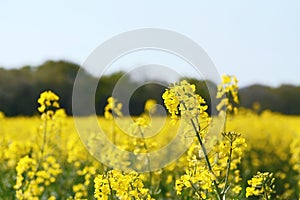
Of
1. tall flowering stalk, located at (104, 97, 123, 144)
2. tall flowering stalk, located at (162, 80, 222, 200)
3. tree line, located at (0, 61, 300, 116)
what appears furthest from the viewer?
tree line, located at (0, 61, 300, 116)

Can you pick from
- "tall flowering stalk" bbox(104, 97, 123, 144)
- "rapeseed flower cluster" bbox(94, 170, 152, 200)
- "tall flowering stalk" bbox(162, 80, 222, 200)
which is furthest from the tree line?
"tall flowering stalk" bbox(162, 80, 222, 200)

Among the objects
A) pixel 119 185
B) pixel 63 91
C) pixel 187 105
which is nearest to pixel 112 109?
pixel 119 185

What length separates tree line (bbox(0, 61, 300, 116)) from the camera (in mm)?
22109

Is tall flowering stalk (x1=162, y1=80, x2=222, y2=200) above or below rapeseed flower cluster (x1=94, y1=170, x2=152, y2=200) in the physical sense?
above

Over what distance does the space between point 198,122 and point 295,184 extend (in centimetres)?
769

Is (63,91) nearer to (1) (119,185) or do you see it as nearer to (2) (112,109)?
(2) (112,109)

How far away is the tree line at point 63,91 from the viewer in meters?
22.1

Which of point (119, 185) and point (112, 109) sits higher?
point (112, 109)

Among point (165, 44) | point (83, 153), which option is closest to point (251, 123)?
point (83, 153)

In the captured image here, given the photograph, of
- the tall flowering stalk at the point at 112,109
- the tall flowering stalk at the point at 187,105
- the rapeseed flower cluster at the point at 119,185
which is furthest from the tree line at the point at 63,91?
the tall flowering stalk at the point at 187,105

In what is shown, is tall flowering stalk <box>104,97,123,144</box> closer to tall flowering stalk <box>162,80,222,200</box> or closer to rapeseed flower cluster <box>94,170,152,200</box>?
rapeseed flower cluster <box>94,170,152,200</box>

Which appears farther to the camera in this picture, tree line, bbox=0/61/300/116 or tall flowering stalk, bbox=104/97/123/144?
tree line, bbox=0/61/300/116

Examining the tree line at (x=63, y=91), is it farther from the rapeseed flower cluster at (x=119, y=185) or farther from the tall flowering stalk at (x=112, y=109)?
the rapeseed flower cluster at (x=119, y=185)

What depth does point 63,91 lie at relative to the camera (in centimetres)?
2300
